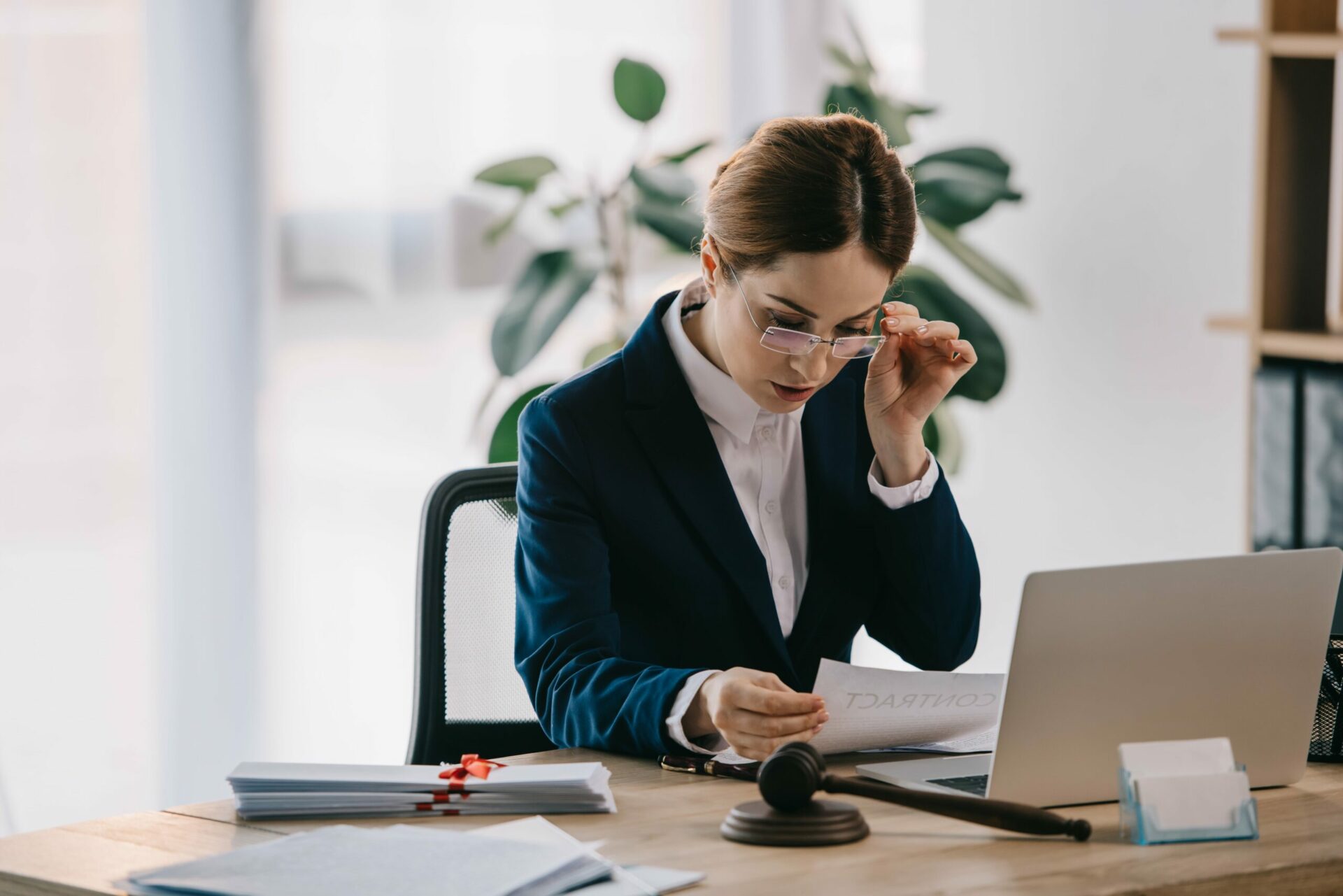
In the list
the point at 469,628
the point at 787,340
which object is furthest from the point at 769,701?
the point at 469,628

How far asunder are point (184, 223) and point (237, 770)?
1.70 m

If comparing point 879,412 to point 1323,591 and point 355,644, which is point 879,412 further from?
point 355,644

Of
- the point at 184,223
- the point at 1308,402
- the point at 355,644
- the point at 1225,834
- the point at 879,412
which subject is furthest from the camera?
the point at 355,644

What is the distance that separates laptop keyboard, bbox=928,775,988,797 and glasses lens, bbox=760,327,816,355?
0.45 m

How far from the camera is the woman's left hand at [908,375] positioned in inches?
67.6

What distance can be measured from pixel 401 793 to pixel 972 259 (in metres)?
1.90

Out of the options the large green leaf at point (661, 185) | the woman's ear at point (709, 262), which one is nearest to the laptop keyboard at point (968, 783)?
the woman's ear at point (709, 262)

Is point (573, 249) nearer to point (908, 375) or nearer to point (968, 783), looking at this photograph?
point (908, 375)

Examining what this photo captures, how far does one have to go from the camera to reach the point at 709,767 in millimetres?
1439

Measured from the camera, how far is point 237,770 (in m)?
1.30

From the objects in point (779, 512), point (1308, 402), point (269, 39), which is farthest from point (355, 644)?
point (1308, 402)

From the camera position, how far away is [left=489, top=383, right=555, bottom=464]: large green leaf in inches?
106

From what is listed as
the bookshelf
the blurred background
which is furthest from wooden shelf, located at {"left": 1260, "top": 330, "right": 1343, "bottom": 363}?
the blurred background

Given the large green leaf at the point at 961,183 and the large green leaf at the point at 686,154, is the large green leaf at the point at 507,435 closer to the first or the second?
the large green leaf at the point at 686,154
